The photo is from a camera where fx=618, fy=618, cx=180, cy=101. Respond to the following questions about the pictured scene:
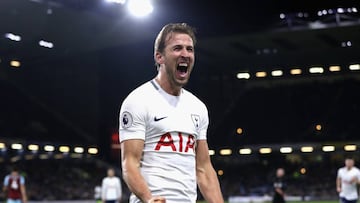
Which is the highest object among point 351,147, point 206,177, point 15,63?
point 15,63

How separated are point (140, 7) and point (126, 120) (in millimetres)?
20853

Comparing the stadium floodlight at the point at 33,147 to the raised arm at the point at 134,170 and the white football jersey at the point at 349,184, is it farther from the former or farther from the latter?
the raised arm at the point at 134,170

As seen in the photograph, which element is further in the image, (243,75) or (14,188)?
(243,75)

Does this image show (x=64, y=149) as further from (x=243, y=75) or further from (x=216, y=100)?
(x=243, y=75)

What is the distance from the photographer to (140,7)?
24.4m

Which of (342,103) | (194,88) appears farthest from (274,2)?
(342,103)

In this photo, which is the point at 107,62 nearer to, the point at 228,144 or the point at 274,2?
the point at 228,144

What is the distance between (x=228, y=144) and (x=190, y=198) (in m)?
35.2

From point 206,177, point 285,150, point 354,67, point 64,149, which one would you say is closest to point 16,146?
point 64,149

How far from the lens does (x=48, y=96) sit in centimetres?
3894

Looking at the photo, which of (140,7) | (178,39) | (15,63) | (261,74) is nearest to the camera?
(178,39)

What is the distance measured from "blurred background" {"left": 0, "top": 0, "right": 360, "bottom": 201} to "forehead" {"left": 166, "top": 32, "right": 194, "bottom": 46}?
24.5 metres

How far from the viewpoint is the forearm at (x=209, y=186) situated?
14.3 ft

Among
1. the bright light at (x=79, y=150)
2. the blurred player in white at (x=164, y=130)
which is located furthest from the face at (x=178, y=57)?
the bright light at (x=79, y=150)
